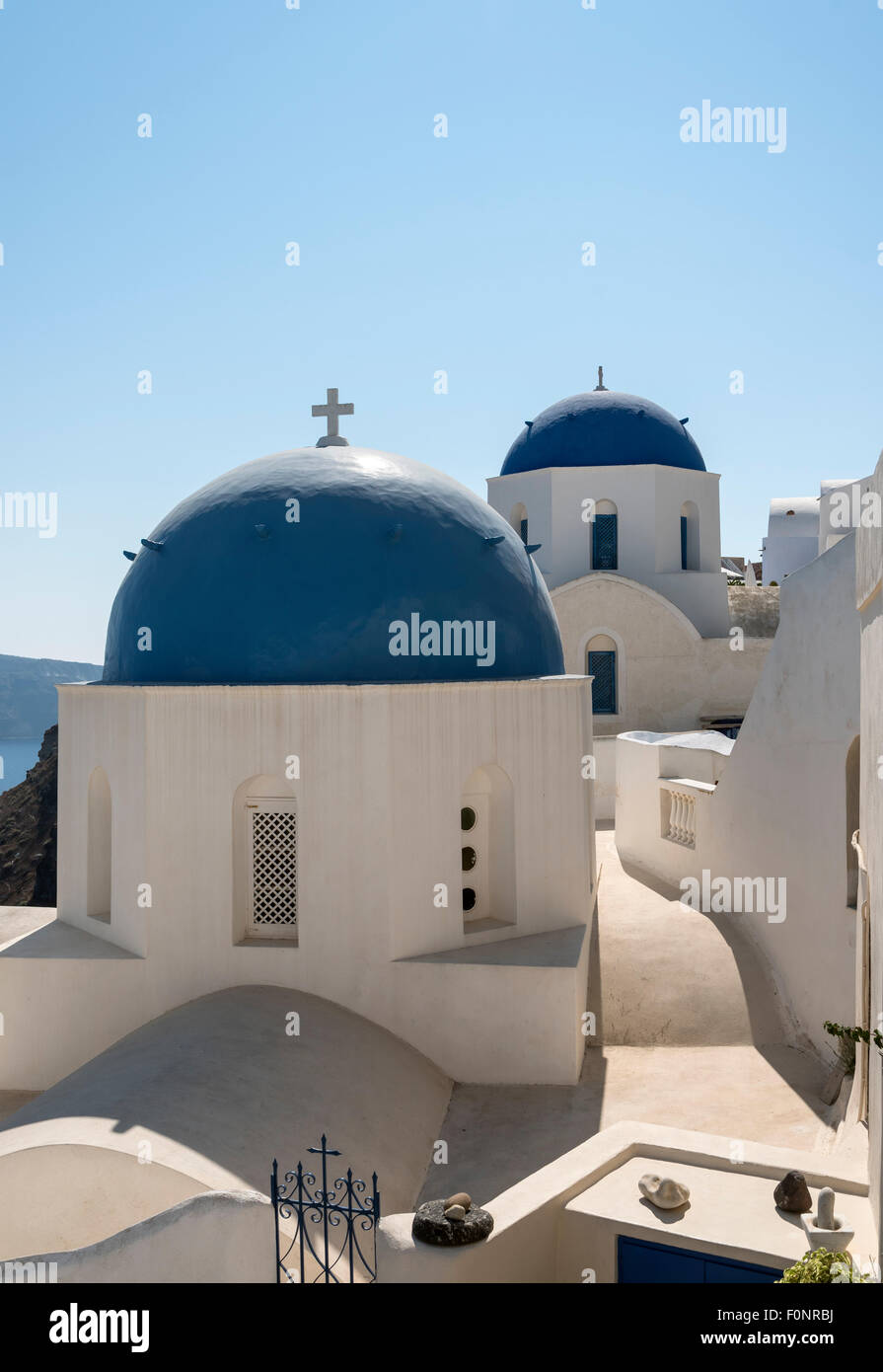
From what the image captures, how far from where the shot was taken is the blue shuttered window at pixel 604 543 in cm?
2169

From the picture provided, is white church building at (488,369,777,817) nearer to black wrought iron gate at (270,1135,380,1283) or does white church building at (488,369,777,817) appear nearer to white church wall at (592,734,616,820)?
white church wall at (592,734,616,820)

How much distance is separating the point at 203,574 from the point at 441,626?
2.41 metres

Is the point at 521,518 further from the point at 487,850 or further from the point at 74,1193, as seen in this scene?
the point at 74,1193

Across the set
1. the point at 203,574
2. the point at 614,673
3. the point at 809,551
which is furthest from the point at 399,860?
the point at 809,551

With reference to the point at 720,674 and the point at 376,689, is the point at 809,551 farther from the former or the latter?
the point at 376,689

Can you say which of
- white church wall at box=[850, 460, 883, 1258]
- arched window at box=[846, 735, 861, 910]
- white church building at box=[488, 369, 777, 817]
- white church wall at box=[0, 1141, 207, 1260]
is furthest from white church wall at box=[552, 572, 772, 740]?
white church wall at box=[0, 1141, 207, 1260]

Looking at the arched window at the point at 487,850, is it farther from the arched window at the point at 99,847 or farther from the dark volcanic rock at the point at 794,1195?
the dark volcanic rock at the point at 794,1195

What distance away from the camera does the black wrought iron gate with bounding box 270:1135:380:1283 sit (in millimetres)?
6084

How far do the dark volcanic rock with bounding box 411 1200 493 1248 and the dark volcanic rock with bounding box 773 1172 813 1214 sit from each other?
5.21ft

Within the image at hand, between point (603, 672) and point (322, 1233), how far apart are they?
50.9 feet

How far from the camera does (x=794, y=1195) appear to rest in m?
6.03

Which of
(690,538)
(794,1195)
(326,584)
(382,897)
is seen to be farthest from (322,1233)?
(690,538)

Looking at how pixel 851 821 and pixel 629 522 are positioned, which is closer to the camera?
pixel 851 821

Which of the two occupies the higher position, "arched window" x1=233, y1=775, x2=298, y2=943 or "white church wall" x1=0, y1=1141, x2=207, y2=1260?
"arched window" x1=233, y1=775, x2=298, y2=943
